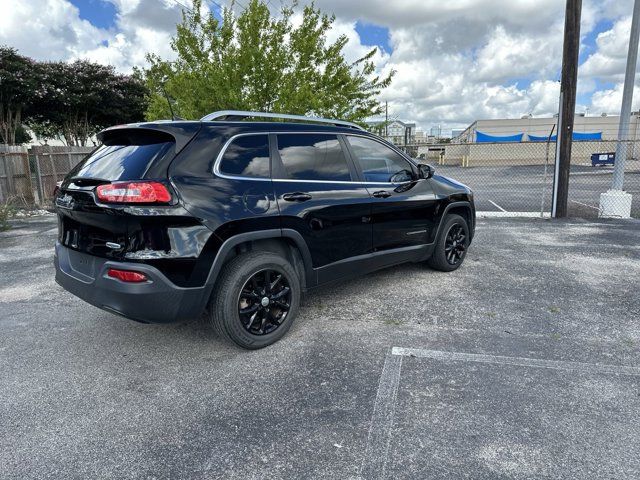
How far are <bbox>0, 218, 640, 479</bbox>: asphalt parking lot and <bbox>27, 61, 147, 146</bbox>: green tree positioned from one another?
81.2 ft

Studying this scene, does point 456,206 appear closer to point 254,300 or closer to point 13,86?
point 254,300

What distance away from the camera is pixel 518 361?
10.7ft

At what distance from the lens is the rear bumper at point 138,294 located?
2.91 metres

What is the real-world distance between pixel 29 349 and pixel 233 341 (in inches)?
68.1

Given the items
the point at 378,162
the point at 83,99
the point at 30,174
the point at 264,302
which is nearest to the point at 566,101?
the point at 378,162

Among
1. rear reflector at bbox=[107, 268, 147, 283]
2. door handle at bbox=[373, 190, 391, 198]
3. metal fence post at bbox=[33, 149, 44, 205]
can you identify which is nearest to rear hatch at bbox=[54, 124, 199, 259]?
rear reflector at bbox=[107, 268, 147, 283]

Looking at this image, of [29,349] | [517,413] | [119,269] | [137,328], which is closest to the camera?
[517,413]

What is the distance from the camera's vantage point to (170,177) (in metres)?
2.95

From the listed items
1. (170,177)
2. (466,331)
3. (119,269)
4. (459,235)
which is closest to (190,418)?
(119,269)

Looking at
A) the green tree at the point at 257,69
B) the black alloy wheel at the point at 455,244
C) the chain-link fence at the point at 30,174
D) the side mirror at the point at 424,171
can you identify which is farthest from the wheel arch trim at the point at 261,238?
the chain-link fence at the point at 30,174

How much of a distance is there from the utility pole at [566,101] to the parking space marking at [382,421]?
7669 mm

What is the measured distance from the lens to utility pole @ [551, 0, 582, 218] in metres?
8.77

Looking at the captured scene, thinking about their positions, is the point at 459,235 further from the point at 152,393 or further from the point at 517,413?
the point at 152,393

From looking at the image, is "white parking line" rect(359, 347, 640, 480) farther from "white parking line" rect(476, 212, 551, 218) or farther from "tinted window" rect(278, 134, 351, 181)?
"white parking line" rect(476, 212, 551, 218)
